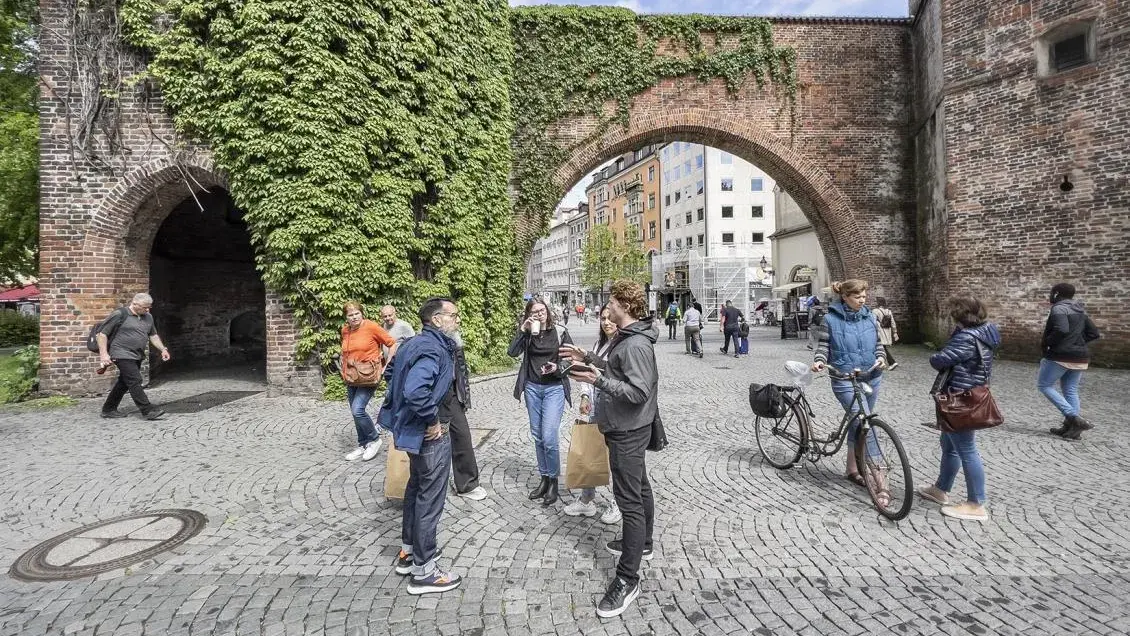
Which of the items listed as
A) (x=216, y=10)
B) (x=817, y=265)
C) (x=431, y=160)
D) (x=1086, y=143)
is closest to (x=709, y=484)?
(x=431, y=160)

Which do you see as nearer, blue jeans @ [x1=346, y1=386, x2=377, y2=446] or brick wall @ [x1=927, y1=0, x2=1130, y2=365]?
blue jeans @ [x1=346, y1=386, x2=377, y2=446]

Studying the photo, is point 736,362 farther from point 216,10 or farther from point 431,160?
point 216,10

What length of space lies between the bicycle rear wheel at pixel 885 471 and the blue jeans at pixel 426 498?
313 centimetres

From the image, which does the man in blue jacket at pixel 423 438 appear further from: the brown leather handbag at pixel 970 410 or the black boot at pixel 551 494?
the brown leather handbag at pixel 970 410

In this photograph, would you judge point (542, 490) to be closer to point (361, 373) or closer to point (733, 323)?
point (361, 373)

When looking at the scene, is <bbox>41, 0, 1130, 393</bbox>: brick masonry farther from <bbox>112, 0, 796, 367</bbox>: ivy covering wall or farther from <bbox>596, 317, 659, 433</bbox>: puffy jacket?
<bbox>596, 317, 659, 433</bbox>: puffy jacket

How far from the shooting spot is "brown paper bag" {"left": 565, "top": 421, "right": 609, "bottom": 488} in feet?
12.5

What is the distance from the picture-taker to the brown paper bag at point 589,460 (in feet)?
12.5

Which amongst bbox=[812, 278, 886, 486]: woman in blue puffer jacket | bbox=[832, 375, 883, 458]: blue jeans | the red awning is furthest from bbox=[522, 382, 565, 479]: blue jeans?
the red awning

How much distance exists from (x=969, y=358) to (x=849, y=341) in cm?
80

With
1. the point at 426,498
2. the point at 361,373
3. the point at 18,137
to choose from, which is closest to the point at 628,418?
the point at 426,498

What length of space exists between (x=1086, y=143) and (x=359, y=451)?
14642mm

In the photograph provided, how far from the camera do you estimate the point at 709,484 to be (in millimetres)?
4684

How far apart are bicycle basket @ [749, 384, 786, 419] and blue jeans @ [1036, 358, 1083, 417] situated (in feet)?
11.1
